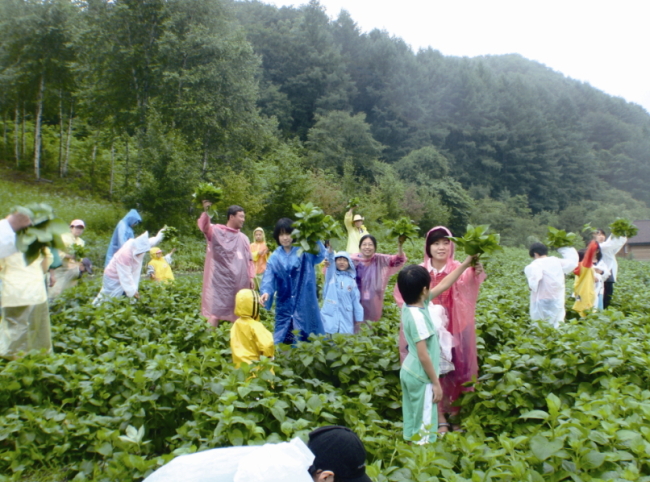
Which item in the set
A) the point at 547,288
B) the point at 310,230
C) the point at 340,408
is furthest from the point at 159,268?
the point at 340,408

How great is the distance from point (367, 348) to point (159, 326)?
2.78 metres

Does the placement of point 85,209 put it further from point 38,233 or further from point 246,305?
point 38,233

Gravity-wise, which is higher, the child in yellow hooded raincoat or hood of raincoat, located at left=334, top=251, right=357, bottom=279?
hood of raincoat, located at left=334, top=251, right=357, bottom=279

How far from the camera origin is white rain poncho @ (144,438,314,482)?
158cm

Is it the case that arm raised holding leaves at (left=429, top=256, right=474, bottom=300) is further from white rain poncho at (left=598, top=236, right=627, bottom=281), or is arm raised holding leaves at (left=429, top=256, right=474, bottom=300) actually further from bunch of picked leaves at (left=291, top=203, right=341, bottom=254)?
white rain poncho at (left=598, top=236, right=627, bottom=281)

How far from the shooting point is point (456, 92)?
63906 millimetres

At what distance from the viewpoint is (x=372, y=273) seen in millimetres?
6391

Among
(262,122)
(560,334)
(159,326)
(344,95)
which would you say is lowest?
(159,326)

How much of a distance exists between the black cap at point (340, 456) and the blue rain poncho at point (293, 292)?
11.5 feet

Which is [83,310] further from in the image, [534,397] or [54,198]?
[54,198]

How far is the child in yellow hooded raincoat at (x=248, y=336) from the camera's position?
14.2 ft

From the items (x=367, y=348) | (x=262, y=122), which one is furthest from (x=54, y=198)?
(x=367, y=348)

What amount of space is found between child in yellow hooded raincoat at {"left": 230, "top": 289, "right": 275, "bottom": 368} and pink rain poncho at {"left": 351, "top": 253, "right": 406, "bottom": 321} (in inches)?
89.1

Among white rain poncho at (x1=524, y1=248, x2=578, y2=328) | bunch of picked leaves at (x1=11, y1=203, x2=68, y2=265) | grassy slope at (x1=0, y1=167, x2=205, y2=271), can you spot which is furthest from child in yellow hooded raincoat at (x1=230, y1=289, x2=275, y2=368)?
grassy slope at (x1=0, y1=167, x2=205, y2=271)
